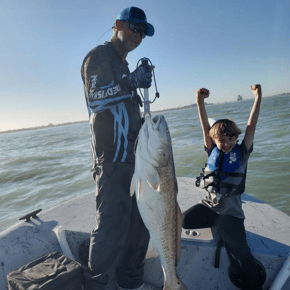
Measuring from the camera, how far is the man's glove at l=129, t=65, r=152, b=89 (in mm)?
2496

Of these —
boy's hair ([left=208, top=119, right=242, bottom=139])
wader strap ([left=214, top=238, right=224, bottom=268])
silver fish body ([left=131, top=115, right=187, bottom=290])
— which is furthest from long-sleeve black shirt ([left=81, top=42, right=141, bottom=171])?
wader strap ([left=214, top=238, right=224, bottom=268])

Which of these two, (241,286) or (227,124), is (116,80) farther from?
(241,286)

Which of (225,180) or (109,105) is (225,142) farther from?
(109,105)

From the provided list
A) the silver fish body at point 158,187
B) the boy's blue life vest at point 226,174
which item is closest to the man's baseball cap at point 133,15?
the silver fish body at point 158,187

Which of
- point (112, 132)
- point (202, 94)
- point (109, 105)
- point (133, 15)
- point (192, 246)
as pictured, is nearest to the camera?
point (109, 105)

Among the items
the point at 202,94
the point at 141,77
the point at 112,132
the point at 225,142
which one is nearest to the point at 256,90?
the point at 202,94

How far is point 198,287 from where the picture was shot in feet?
9.36

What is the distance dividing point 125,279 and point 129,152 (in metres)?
1.51

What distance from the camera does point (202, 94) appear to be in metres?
3.52

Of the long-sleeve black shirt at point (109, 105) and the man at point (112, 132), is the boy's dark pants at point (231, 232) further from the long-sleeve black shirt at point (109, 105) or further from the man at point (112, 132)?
the long-sleeve black shirt at point (109, 105)

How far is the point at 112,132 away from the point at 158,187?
2.62 ft

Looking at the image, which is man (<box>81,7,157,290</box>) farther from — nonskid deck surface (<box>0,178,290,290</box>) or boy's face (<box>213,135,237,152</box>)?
boy's face (<box>213,135,237,152</box>)

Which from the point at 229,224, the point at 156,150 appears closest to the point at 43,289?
the point at 156,150

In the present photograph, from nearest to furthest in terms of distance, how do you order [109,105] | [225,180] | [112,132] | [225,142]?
[109,105] < [112,132] < [225,180] < [225,142]
